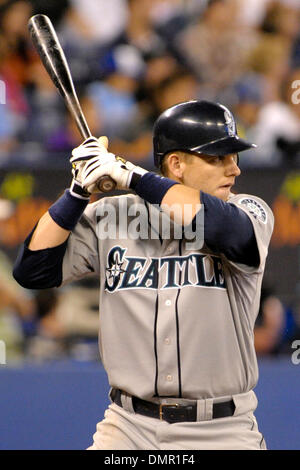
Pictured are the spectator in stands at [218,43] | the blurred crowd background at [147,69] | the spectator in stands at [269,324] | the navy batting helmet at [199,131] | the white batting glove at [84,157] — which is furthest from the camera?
the spectator in stands at [218,43]

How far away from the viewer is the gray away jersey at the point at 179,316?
236cm

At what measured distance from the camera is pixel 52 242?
246 centimetres

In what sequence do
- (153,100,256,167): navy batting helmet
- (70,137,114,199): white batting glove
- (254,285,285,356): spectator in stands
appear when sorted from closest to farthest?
(70,137,114,199): white batting glove < (153,100,256,167): navy batting helmet < (254,285,285,356): spectator in stands

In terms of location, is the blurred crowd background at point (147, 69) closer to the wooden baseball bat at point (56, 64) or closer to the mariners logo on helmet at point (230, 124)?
the wooden baseball bat at point (56, 64)

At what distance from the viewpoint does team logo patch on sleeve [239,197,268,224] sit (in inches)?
94.5

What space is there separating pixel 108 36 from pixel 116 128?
73 cm

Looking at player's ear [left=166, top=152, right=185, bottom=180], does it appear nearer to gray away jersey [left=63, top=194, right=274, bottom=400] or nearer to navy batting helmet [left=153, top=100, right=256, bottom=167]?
navy batting helmet [left=153, top=100, right=256, bottom=167]

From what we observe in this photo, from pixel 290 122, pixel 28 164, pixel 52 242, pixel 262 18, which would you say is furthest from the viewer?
pixel 262 18

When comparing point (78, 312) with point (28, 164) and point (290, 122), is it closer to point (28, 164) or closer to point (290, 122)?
point (28, 164)

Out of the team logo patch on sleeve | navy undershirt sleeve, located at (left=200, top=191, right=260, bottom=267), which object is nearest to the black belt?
navy undershirt sleeve, located at (left=200, top=191, right=260, bottom=267)

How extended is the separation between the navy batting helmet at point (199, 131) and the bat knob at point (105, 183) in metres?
0.32

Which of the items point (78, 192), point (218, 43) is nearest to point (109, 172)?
point (78, 192)

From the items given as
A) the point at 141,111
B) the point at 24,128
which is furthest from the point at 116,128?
the point at 24,128

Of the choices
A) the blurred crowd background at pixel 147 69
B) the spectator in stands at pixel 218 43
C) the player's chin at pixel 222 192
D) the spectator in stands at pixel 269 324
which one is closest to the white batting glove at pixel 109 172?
the player's chin at pixel 222 192
